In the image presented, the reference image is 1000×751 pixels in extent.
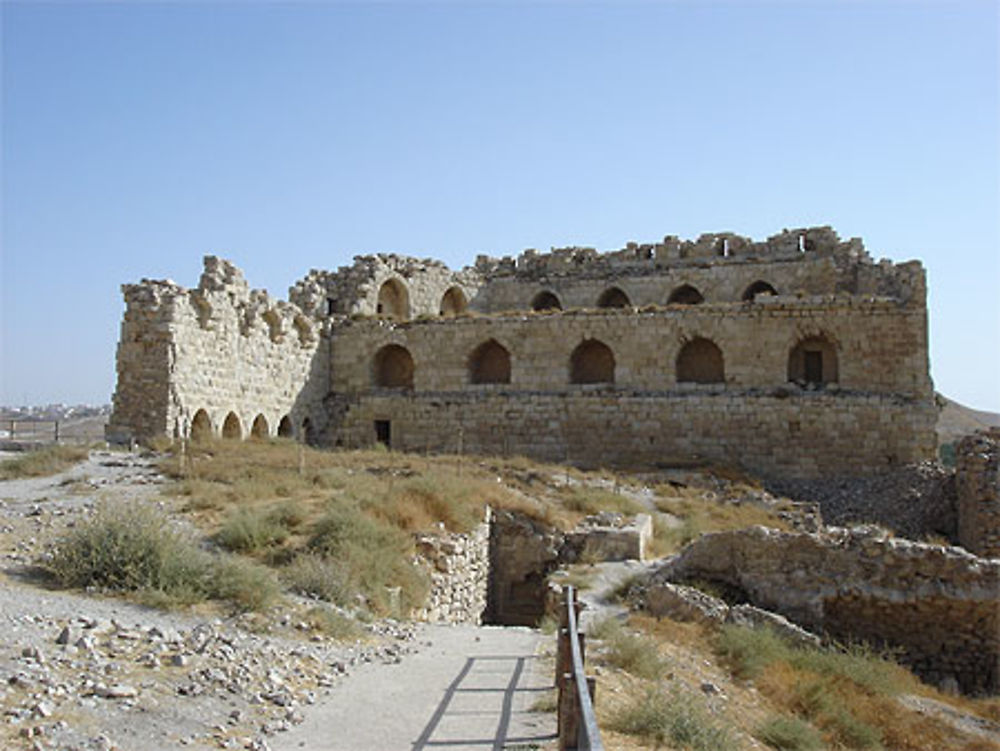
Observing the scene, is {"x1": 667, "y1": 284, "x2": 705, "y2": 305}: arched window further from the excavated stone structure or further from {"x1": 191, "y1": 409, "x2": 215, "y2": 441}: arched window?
{"x1": 191, "y1": 409, "x2": 215, "y2": 441}: arched window

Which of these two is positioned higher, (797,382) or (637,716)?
(797,382)

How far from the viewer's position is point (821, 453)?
64.2 ft

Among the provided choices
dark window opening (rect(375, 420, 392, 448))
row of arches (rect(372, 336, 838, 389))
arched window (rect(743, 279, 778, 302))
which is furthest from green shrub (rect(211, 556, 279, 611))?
arched window (rect(743, 279, 778, 302))

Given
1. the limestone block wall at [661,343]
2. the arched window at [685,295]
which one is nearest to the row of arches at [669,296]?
the arched window at [685,295]

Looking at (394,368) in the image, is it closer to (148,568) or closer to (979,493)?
(979,493)

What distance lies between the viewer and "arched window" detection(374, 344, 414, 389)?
24672 millimetres

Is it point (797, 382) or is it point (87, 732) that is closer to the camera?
point (87, 732)

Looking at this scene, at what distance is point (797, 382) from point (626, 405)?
3999 mm

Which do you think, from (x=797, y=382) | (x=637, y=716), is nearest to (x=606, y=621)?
(x=637, y=716)

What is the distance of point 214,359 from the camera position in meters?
19.1

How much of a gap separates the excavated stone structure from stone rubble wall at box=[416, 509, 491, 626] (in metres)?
7.58

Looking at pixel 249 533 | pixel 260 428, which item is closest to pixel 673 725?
pixel 249 533

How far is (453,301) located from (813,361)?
43.6 feet

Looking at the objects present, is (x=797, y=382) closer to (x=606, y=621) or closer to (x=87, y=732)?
(x=606, y=621)
